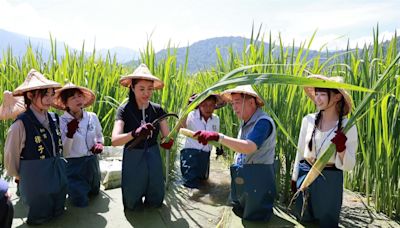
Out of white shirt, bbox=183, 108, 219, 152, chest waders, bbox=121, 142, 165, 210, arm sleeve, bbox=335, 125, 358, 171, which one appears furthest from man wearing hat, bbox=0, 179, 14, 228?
arm sleeve, bbox=335, 125, 358, 171

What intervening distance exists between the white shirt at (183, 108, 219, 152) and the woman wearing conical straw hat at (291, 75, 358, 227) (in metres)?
1.13

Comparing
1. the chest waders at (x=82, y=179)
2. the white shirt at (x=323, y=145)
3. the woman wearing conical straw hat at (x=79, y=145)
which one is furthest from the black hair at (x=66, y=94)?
the white shirt at (x=323, y=145)

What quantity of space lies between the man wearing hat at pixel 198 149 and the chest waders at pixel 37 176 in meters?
1.16

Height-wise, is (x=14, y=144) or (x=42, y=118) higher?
(x=42, y=118)

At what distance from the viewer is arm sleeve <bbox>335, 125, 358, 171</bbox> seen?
185cm

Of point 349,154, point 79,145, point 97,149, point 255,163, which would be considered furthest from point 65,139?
point 349,154

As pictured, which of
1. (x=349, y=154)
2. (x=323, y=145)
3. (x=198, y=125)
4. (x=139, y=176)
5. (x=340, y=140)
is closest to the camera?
(x=340, y=140)

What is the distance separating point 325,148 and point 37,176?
183cm

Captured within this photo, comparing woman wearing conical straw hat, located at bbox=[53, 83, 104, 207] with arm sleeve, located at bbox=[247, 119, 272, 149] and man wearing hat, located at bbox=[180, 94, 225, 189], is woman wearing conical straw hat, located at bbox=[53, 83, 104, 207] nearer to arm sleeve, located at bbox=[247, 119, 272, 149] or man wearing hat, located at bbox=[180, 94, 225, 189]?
man wearing hat, located at bbox=[180, 94, 225, 189]

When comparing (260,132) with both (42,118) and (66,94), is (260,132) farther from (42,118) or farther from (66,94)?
(66,94)

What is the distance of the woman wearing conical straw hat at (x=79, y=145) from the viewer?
2488 millimetres

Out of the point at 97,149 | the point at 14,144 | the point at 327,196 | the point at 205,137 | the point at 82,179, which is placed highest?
the point at 205,137

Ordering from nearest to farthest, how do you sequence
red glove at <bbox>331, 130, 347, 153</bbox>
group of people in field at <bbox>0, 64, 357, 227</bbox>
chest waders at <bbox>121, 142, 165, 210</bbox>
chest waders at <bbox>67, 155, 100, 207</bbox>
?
red glove at <bbox>331, 130, 347, 153</bbox>, group of people in field at <bbox>0, 64, 357, 227</bbox>, chest waders at <bbox>121, 142, 165, 210</bbox>, chest waders at <bbox>67, 155, 100, 207</bbox>

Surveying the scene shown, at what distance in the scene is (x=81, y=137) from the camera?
2592 mm
